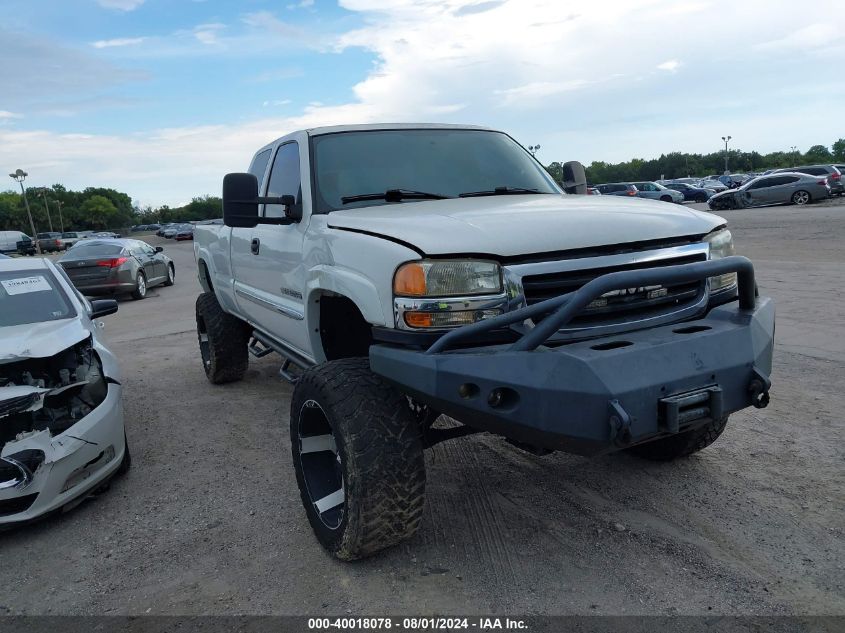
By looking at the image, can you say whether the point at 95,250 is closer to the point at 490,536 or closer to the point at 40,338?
the point at 40,338

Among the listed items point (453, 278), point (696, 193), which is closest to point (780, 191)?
point (696, 193)

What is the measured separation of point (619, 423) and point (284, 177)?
2911mm

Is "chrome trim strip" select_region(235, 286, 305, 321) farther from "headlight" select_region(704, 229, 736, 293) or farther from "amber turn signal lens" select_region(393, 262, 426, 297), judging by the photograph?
"headlight" select_region(704, 229, 736, 293)

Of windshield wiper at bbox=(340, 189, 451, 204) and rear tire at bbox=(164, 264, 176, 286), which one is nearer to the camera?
windshield wiper at bbox=(340, 189, 451, 204)

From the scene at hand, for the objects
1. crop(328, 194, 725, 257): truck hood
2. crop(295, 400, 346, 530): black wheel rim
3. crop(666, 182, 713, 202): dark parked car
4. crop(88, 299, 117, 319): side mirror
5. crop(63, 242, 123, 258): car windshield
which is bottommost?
crop(666, 182, 713, 202): dark parked car

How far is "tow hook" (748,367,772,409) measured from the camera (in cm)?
271

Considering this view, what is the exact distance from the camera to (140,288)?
51.3 feet

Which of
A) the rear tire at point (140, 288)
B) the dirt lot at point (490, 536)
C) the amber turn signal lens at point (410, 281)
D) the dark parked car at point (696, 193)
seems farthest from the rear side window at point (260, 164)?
the dark parked car at point (696, 193)

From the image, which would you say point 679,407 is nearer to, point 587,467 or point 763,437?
point 587,467

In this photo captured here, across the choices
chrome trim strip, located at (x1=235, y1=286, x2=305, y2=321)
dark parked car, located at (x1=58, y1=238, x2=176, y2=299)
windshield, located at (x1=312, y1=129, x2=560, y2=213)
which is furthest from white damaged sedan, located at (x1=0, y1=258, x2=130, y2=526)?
dark parked car, located at (x1=58, y1=238, x2=176, y2=299)

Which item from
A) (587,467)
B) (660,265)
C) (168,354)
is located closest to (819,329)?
(587,467)

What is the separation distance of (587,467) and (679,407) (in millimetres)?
1733

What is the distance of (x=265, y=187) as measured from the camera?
4.90 meters

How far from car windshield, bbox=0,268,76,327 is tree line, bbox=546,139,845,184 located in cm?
8693
